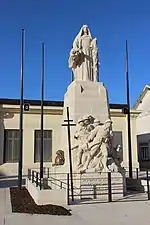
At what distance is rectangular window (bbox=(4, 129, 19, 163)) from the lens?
2494 cm

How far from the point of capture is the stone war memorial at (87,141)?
33.2 ft

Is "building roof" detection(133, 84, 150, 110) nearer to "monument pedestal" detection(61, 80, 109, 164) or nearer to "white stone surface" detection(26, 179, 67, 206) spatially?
"monument pedestal" detection(61, 80, 109, 164)

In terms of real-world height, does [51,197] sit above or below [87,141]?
below

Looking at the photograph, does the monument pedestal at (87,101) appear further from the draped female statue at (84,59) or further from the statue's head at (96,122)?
the statue's head at (96,122)

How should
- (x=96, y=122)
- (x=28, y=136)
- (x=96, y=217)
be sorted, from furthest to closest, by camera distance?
(x=28, y=136)
(x=96, y=122)
(x=96, y=217)

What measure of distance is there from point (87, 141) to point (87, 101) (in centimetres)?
226

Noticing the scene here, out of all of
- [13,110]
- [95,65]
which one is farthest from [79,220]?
[13,110]

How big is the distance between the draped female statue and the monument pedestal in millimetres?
620

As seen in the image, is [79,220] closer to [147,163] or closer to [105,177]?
[105,177]

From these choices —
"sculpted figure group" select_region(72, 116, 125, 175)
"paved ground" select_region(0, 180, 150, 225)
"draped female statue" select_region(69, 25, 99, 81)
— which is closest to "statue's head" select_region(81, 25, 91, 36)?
"draped female statue" select_region(69, 25, 99, 81)

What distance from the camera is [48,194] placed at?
858cm

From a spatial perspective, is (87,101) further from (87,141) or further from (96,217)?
(96,217)

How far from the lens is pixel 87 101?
485 inches

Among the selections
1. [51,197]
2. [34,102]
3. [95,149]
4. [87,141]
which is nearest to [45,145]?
[34,102]
